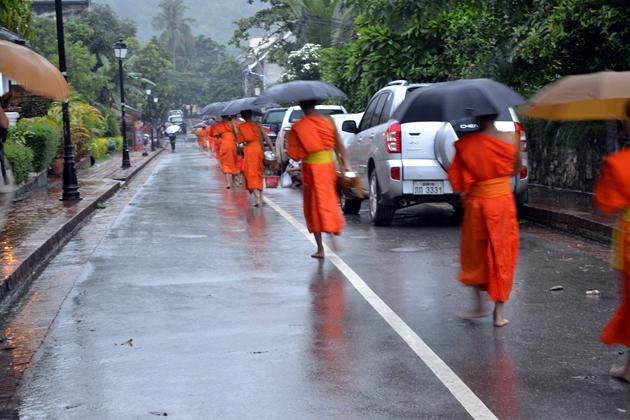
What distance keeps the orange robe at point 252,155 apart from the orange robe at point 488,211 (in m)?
10.2

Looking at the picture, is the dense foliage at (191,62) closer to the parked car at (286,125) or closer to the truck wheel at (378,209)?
the parked car at (286,125)

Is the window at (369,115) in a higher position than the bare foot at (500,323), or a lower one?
higher

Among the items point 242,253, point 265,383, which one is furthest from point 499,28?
point 265,383

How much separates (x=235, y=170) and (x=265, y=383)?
16.7 meters

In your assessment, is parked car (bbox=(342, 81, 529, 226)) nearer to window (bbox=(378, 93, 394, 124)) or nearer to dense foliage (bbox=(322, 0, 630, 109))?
window (bbox=(378, 93, 394, 124))

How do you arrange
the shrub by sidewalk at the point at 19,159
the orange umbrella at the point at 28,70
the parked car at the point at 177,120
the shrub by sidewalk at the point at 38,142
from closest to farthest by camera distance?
the orange umbrella at the point at 28,70, the shrub by sidewalk at the point at 19,159, the shrub by sidewalk at the point at 38,142, the parked car at the point at 177,120

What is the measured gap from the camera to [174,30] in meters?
140

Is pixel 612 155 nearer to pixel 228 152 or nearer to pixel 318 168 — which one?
pixel 318 168

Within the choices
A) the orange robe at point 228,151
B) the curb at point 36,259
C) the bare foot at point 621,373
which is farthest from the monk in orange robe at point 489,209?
the orange robe at point 228,151

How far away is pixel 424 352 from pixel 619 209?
1598mm

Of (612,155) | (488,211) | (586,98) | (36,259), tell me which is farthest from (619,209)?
(36,259)

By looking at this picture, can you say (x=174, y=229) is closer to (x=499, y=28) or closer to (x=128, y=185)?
(x=499, y=28)

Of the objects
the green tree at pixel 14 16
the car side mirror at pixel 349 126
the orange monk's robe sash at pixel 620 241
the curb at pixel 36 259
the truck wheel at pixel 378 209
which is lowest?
the curb at pixel 36 259

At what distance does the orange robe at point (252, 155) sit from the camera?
1759 centimetres
